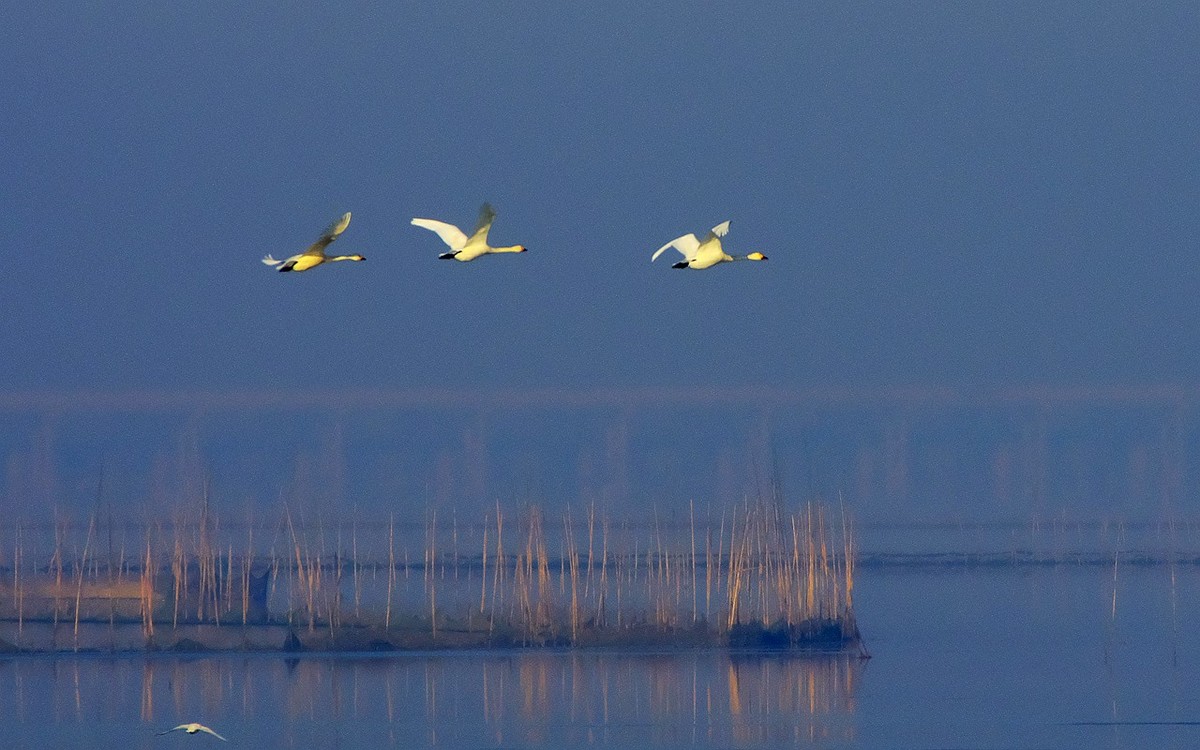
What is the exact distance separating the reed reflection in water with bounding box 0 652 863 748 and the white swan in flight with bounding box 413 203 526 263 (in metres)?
10.8

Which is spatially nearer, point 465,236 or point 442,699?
point 465,236

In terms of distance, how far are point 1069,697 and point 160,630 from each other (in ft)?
49.5

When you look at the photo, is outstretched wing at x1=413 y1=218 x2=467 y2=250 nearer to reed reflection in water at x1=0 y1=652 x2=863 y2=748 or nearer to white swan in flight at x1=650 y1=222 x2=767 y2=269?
white swan in flight at x1=650 y1=222 x2=767 y2=269

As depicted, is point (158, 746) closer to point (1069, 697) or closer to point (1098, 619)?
point (1069, 697)

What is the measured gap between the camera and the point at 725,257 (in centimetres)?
2119

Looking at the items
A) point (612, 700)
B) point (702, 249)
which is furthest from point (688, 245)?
point (612, 700)

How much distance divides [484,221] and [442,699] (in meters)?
15.4

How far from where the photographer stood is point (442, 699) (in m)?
32.5

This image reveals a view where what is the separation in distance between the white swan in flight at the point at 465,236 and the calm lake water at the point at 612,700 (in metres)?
10.8

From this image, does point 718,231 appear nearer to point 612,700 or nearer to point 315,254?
point 315,254

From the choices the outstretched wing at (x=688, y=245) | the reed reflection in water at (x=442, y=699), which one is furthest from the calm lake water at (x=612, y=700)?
the outstretched wing at (x=688, y=245)

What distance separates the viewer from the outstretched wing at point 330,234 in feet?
58.2

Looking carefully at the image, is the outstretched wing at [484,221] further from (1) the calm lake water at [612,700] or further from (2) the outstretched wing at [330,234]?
(1) the calm lake water at [612,700]

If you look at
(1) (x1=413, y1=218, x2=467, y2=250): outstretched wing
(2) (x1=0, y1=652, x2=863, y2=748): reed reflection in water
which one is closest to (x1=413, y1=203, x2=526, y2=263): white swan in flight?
(1) (x1=413, y1=218, x2=467, y2=250): outstretched wing
